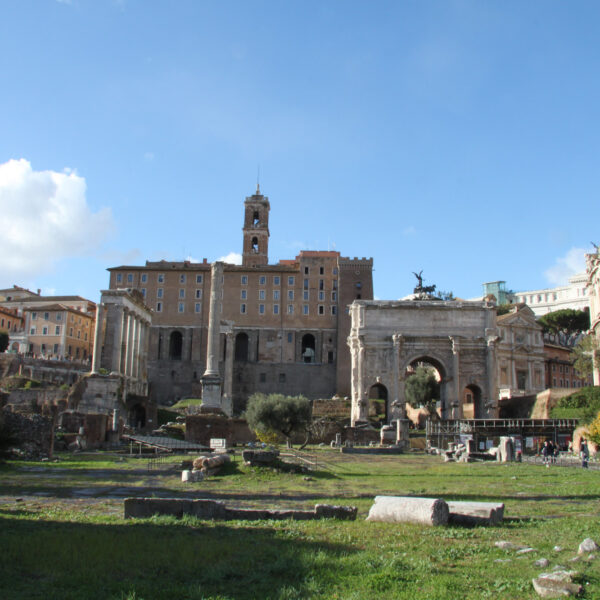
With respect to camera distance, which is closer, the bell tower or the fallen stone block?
the fallen stone block

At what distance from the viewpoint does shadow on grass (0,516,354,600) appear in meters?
4.69

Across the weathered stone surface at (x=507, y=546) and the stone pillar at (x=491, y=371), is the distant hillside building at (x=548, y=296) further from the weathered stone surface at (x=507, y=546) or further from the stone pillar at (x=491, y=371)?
the weathered stone surface at (x=507, y=546)

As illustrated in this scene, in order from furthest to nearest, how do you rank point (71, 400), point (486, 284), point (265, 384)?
point (486, 284) → point (265, 384) → point (71, 400)

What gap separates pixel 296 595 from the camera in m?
4.55

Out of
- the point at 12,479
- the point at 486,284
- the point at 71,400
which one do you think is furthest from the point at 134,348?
the point at 486,284

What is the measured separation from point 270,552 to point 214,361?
2598cm

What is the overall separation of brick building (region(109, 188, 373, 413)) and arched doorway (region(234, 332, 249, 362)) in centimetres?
12

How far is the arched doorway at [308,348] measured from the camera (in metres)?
75.0

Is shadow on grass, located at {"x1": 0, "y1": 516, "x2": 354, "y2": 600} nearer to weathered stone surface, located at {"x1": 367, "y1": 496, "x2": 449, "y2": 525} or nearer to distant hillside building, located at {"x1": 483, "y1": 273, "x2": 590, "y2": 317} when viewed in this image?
weathered stone surface, located at {"x1": 367, "y1": 496, "x2": 449, "y2": 525}

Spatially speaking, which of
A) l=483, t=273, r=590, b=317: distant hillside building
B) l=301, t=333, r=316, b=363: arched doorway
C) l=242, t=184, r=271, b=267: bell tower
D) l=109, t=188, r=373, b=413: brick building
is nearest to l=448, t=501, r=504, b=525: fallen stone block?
l=109, t=188, r=373, b=413: brick building

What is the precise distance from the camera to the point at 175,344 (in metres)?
73.6

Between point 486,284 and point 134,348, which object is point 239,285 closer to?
point 134,348

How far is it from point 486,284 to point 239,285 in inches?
2233

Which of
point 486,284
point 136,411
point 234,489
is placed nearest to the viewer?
point 234,489
